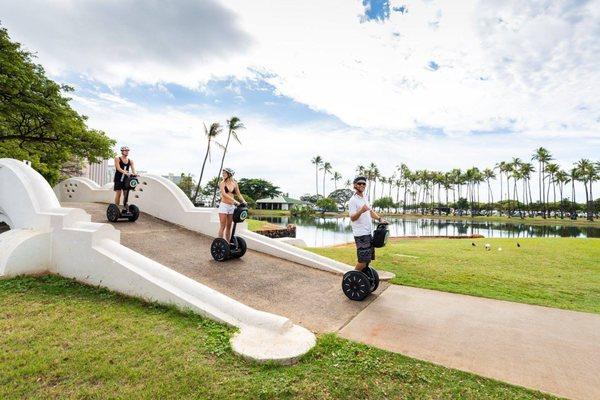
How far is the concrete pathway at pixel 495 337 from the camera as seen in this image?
9.87 ft

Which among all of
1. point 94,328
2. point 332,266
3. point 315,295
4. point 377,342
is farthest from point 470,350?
point 94,328

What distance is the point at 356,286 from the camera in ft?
16.4

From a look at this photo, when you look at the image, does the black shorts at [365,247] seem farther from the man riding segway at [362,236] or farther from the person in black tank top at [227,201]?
the person in black tank top at [227,201]

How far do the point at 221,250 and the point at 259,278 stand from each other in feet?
3.57

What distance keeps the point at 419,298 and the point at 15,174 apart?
842 cm

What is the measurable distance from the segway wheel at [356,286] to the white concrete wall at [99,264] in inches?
60.4

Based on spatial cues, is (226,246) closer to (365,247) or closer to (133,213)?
(365,247)

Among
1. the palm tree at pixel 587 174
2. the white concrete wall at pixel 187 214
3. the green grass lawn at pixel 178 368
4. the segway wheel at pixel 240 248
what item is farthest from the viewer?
the palm tree at pixel 587 174

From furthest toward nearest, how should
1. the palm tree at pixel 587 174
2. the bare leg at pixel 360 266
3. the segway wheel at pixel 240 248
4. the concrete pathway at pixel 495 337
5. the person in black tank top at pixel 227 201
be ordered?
the palm tree at pixel 587 174, the segway wheel at pixel 240 248, the person in black tank top at pixel 227 201, the bare leg at pixel 360 266, the concrete pathway at pixel 495 337

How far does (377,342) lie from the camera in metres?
3.62

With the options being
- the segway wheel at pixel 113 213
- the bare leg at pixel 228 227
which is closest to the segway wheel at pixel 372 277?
the bare leg at pixel 228 227

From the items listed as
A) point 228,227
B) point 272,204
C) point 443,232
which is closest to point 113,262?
point 228,227

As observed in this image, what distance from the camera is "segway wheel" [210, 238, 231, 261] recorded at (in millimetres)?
6238

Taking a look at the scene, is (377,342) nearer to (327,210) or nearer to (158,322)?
(158,322)
